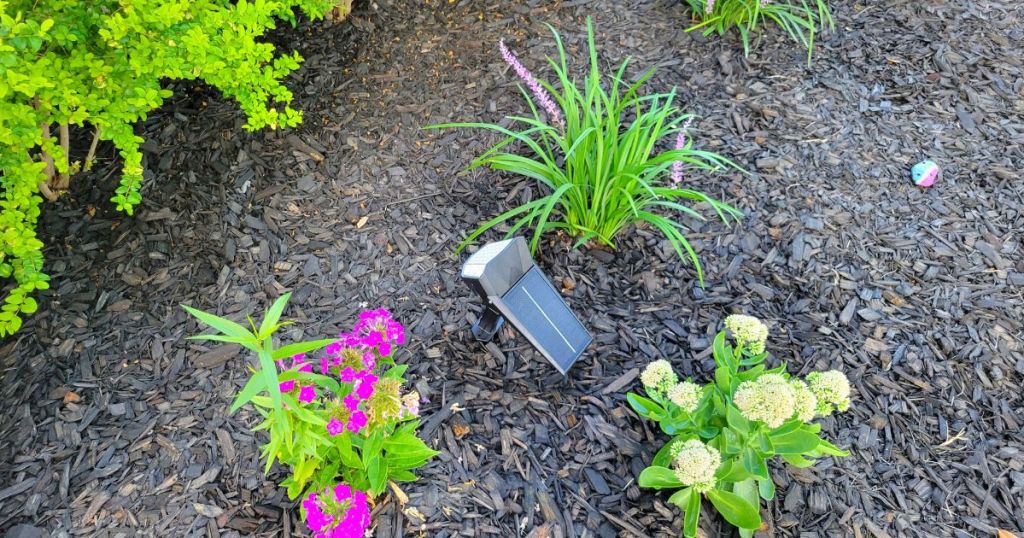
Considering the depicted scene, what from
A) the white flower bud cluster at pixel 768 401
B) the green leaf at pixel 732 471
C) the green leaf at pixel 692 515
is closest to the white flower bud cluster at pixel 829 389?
the white flower bud cluster at pixel 768 401

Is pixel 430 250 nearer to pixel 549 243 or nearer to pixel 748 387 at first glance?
pixel 549 243

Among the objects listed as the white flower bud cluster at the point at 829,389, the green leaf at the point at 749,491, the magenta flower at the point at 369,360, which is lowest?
the green leaf at the point at 749,491

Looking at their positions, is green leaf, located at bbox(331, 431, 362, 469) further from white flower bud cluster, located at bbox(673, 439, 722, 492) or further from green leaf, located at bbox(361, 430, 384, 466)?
white flower bud cluster, located at bbox(673, 439, 722, 492)

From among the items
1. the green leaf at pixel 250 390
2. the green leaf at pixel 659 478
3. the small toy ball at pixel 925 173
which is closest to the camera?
the green leaf at pixel 250 390

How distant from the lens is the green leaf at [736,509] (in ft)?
4.91

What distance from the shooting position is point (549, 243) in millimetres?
2291

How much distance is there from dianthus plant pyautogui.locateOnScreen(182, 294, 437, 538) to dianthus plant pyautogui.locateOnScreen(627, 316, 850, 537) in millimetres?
631

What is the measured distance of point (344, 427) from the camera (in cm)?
144

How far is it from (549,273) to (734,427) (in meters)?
0.93

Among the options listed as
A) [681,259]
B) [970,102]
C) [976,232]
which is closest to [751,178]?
A: [681,259]

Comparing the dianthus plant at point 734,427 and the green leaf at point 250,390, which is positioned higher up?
the green leaf at point 250,390

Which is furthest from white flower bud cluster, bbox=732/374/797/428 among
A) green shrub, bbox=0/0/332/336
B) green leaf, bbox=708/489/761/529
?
green shrub, bbox=0/0/332/336

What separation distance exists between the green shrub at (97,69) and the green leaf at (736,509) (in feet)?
6.11

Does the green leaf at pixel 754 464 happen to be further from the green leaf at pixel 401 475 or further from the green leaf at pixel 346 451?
the green leaf at pixel 346 451
